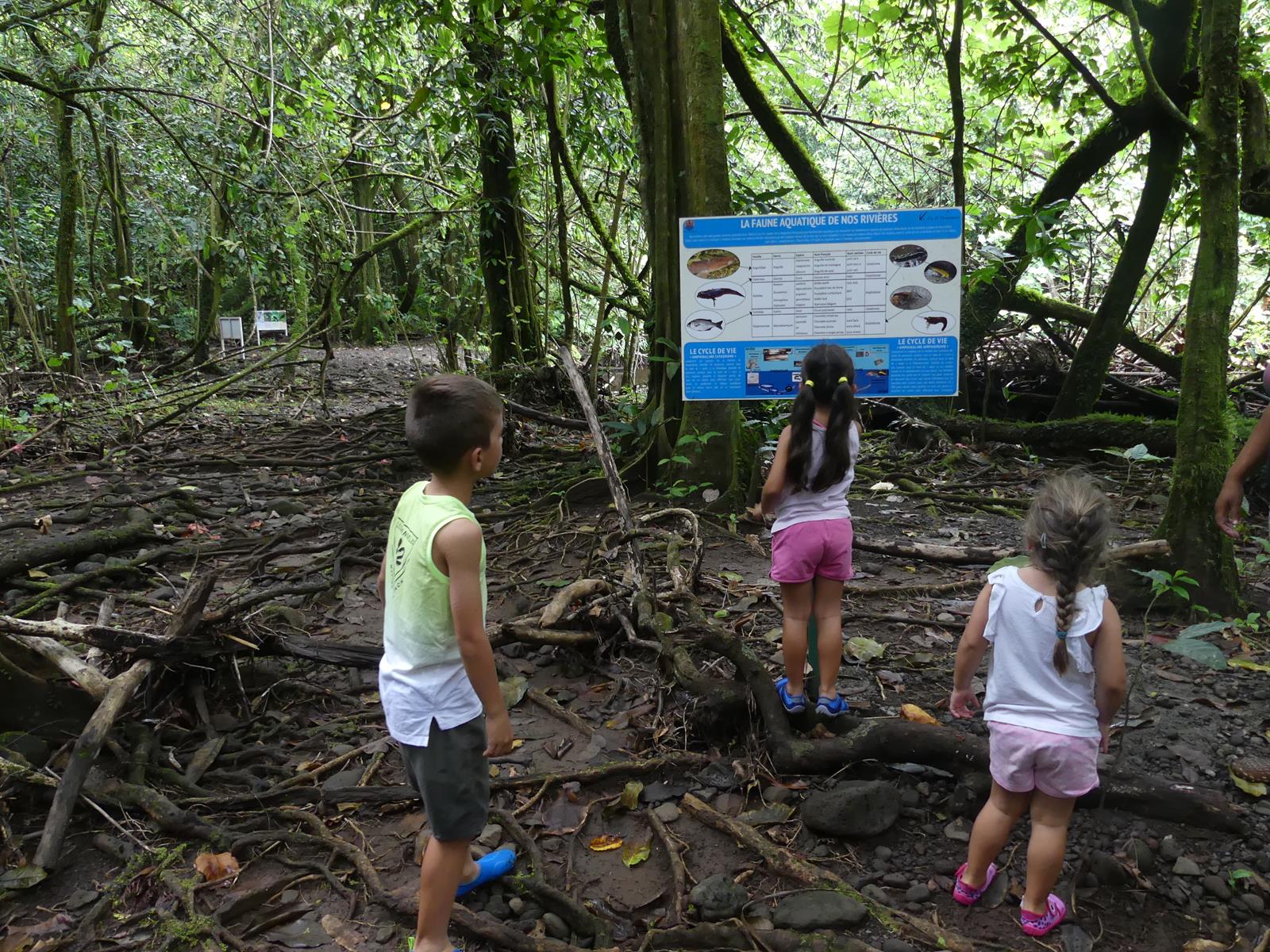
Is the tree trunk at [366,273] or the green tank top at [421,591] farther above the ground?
the tree trunk at [366,273]

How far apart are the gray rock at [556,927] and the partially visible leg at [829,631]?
123 cm

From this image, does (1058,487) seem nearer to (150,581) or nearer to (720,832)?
(720,832)

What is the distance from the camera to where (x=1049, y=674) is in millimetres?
2160

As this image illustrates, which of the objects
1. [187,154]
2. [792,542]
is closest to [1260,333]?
[792,542]

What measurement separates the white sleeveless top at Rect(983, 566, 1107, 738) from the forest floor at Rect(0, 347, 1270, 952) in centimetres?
57

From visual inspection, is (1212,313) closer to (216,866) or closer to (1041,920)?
(1041,920)

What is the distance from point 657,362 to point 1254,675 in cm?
395

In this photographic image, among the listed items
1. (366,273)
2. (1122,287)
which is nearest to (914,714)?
(1122,287)

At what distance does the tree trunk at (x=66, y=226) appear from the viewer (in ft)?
31.9

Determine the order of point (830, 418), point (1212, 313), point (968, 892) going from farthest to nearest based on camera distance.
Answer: point (1212, 313), point (830, 418), point (968, 892)

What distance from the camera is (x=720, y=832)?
2711 mm

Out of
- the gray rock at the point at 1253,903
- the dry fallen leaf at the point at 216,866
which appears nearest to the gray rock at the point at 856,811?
the gray rock at the point at 1253,903

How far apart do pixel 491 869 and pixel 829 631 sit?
4.65 ft

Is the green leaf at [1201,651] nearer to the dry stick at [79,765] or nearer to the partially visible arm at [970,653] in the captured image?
the partially visible arm at [970,653]
